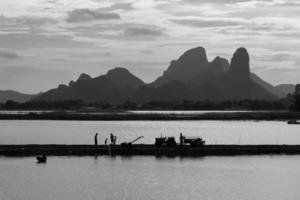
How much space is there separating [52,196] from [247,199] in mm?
12444

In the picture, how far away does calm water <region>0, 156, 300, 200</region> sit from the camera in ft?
143

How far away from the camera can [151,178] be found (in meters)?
51.2

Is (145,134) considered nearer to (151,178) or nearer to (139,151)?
(139,151)

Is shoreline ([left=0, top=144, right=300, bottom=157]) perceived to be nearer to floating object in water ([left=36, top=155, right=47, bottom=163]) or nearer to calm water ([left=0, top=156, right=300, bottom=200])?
calm water ([left=0, top=156, right=300, bottom=200])

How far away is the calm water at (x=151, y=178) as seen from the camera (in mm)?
43688

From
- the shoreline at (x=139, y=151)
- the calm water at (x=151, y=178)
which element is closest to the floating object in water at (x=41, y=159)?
the calm water at (x=151, y=178)

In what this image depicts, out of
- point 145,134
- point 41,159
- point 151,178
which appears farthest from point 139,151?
point 145,134

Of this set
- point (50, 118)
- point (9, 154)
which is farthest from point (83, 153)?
point (50, 118)

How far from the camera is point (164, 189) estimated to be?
151 ft

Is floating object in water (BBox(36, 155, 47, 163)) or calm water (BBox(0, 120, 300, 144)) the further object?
calm water (BBox(0, 120, 300, 144))

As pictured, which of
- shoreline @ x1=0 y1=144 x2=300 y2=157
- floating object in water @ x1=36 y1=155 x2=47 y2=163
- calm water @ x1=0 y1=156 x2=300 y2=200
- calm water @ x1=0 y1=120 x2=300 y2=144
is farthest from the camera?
calm water @ x1=0 y1=120 x2=300 y2=144

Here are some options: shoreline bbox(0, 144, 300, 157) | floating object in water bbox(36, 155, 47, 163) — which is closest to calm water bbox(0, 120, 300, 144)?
shoreline bbox(0, 144, 300, 157)

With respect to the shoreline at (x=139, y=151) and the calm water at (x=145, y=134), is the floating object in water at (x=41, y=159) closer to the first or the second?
the shoreline at (x=139, y=151)

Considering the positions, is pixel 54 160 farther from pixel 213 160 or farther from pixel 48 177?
pixel 213 160
